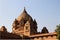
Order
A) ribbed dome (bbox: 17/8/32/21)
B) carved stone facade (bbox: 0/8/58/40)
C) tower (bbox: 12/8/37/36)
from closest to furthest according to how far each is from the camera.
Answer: carved stone facade (bbox: 0/8/58/40), tower (bbox: 12/8/37/36), ribbed dome (bbox: 17/8/32/21)

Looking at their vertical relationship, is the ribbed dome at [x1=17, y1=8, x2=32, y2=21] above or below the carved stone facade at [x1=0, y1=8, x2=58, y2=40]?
above

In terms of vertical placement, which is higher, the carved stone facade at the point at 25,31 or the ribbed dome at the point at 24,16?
the ribbed dome at the point at 24,16

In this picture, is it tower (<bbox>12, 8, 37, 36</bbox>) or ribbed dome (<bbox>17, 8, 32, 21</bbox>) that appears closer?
tower (<bbox>12, 8, 37, 36</bbox>)

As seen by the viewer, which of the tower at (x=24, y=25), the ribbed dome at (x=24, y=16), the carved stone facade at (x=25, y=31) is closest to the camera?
the carved stone facade at (x=25, y=31)

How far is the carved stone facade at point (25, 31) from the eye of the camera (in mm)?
21375

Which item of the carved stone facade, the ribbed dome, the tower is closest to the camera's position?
the carved stone facade

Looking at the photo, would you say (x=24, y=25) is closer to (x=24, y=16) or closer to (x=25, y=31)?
(x=24, y=16)

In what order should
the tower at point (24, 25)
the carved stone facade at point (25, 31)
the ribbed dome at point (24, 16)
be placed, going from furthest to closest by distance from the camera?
1. the ribbed dome at point (24, 16)
2. the tower at point (24, 25)
3. the carved stone facade at point (25, 31)

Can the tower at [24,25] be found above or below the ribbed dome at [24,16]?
below

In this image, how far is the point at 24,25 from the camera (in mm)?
26812

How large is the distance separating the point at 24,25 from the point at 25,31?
1608 mm

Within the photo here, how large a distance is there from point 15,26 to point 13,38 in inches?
241

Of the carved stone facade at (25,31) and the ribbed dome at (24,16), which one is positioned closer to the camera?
the carved stone facade at (25,31)

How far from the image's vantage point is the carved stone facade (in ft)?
70.1
